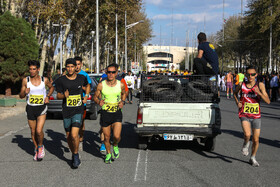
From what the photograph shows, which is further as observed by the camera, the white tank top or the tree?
the tree

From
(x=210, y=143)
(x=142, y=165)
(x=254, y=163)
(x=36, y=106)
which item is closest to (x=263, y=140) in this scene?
(x=210, y=143)

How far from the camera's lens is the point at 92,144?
9.19 meters

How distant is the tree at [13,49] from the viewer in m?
22.0

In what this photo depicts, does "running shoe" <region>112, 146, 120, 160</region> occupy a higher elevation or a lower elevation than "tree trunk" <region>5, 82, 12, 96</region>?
lower

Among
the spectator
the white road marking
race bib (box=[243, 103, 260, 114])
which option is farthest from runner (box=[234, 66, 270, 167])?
the spectator

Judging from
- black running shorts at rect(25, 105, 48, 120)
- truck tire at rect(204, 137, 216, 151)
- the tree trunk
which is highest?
black running shorts at rect(25, 105, 48, 120)

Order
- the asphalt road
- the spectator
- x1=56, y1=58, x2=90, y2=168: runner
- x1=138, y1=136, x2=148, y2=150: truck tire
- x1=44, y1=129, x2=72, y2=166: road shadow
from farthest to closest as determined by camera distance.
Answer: the spectator → x1=138, y1=136, x2=148, y2=150: truck tire → x1=44, y1=129, x2=72, y2=166: road shadow → x1=56, y1=58, x2=90, y2=168: runner → the asphalt road

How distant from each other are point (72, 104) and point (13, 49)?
53.7 feet

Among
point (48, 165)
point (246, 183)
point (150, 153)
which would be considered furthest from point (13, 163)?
point (246, 183)

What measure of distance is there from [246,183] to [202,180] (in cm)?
64

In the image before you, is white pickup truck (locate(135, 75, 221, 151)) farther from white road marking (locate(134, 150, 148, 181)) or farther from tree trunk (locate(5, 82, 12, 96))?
tree trunk (locate(5, 82, 12, 96))

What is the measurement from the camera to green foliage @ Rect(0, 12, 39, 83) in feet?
72.2

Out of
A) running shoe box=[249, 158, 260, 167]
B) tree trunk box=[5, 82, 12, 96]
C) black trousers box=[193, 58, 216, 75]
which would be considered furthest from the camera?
tree trunk box=[5, 82, 12, 96]

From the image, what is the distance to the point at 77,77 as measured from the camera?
7.21 metres
